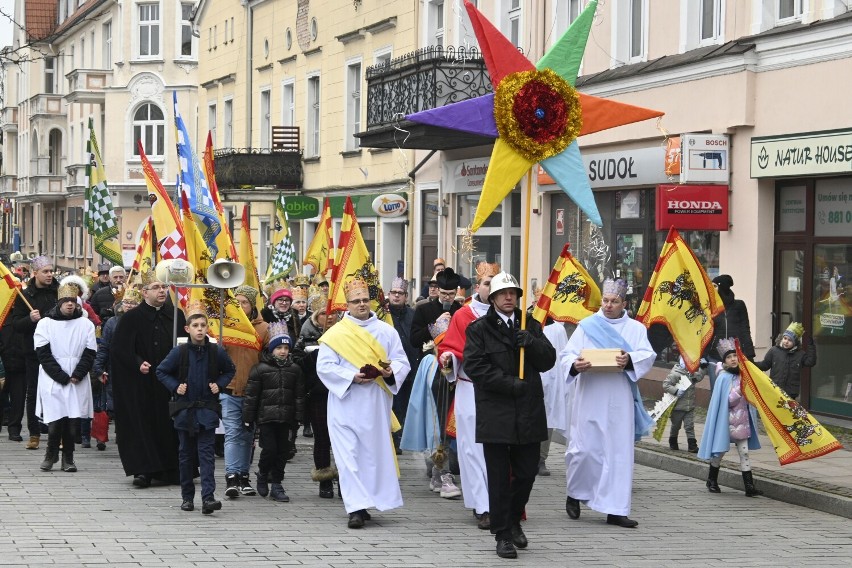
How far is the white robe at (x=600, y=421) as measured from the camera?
35.6 feet

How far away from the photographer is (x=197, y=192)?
1579 centimetres

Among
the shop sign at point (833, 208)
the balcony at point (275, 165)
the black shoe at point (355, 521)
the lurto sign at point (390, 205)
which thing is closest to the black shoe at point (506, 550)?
the black shoe at point (355, 521)

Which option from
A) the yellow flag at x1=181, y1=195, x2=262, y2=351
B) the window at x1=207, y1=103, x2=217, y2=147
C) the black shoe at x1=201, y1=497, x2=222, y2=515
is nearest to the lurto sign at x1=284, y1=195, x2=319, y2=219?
the window at x1=207, y1=103, x2=217, y2=147

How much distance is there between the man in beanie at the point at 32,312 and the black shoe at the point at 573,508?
6215 mm

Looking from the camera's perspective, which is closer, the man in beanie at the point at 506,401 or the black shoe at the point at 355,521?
the man in beanie at the point at 506,401

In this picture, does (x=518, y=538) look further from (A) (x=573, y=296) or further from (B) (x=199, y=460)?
(A) (x=573, y=296)

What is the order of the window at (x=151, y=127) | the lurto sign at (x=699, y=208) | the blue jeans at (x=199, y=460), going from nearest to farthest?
the blue jeans at (x=199, y=460)
the lurto sign at (x=699, y=208)
the window at (x=151, y=127)

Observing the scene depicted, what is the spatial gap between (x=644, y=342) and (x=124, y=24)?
47.7 m

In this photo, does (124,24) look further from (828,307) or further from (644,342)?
(644,342)

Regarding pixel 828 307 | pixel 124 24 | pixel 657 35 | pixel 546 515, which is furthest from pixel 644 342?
pixel 124 24

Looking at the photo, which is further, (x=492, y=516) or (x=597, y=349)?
(x=597, y=349)

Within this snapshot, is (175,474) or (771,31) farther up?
(771,31)

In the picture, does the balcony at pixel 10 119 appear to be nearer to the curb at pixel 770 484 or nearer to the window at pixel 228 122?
the window at pixel 228 122

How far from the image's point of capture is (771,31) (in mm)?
17391
